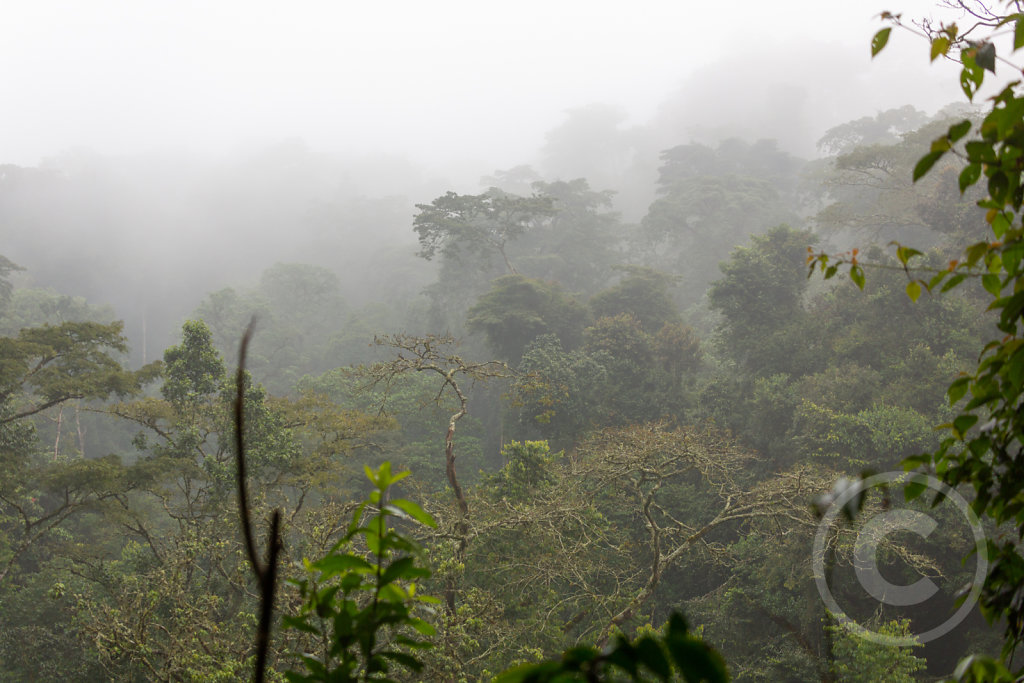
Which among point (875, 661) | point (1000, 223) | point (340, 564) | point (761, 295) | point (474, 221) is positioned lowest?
point (875, 661)

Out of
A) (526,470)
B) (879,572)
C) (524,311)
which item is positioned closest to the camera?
(879,572)

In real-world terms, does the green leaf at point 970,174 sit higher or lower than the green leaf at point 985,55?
lower

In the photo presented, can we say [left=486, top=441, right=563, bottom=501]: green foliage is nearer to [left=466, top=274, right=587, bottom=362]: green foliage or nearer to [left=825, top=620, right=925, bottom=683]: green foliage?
[left=825, top=620, right=925, bottom=683]: green foliage

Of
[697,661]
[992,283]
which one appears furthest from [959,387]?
[697,661]

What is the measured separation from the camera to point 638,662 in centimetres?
45

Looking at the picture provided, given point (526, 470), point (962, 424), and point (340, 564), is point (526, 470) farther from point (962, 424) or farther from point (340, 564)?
point (340, 564)

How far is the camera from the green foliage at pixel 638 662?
0.42 metres

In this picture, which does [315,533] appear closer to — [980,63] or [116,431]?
[980,63]

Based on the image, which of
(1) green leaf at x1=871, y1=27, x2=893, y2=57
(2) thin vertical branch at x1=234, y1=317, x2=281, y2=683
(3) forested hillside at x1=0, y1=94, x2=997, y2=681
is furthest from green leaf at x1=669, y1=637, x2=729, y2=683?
(1) green leaf at x1=871, y1=27, x2=893, y2=57

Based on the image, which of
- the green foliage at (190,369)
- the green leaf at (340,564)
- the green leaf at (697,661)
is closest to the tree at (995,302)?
the green leaf at (697,661)

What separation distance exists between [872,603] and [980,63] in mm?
9248

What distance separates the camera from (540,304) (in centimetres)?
1833

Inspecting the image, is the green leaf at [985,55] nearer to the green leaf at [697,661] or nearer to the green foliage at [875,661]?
the green leaf at [697,661]

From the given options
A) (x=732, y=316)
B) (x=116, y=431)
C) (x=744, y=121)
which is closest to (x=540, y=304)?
(x=732, y=316)
